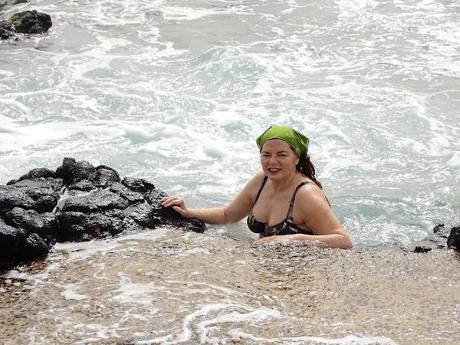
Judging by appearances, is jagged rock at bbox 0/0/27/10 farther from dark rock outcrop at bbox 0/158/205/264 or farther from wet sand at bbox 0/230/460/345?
wet sand at bbox 0/230/460/345

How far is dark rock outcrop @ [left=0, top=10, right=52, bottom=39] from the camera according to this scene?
15977mm

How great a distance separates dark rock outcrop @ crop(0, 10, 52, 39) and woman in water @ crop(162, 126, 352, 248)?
12.3 metres

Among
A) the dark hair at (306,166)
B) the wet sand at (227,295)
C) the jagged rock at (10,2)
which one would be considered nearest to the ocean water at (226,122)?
the wet sand at (227,295)

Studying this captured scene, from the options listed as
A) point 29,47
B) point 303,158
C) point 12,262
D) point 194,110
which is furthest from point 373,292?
point 29,47

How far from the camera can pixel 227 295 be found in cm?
386

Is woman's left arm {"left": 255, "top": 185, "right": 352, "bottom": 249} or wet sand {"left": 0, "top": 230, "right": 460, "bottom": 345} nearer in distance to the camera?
wet sand {"left": 0, "top": 230, "right": 460, "bottom": 345}

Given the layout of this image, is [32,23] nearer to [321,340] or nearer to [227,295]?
[227,295]

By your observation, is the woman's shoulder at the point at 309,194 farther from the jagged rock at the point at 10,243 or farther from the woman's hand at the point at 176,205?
the jagged rock at the point at 10,243

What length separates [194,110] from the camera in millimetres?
10680

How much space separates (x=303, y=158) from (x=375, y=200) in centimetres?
240

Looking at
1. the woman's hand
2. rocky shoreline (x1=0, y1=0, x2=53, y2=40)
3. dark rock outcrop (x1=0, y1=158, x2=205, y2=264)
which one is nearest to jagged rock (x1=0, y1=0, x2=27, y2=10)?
rocky shoreline (x1=0, y1=0, x2=53, y2=40)

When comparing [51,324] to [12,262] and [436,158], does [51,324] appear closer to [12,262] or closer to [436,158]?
[12,262]

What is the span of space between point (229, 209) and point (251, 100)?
5.70 metres

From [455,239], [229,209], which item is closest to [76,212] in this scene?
[229,209]
